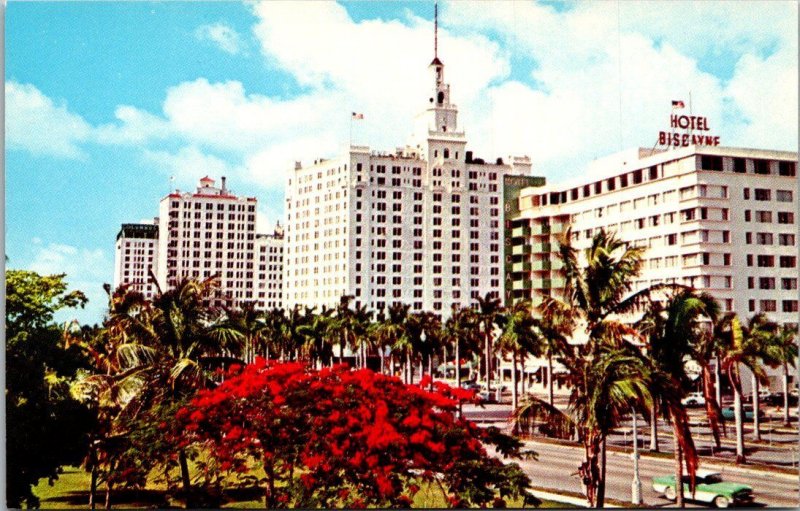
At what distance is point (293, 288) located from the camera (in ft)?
284

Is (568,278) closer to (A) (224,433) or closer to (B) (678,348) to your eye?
(B) (678,348)

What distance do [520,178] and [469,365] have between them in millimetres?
18178

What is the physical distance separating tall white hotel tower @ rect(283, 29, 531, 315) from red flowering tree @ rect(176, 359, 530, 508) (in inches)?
2498

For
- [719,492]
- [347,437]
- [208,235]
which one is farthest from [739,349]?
[208,235]

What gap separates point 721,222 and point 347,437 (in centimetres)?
3632

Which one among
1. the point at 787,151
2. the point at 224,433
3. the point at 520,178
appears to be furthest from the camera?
the point at 520,178

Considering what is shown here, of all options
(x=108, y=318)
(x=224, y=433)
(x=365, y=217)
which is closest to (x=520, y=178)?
(x=365, y=217)

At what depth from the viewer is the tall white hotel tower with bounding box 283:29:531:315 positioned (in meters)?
80.6

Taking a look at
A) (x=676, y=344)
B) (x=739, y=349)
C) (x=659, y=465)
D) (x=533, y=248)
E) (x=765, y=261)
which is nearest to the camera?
(x=676, y=344)

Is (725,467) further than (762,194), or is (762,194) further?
(762,194)

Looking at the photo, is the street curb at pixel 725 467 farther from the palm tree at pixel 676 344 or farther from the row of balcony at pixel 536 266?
the row of balcony at pixel 536 266

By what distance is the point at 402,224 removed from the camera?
83562mm

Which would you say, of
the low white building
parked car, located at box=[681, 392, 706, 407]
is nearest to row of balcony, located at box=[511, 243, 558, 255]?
the low white building

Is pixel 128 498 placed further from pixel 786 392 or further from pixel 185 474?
pixel 786 392
